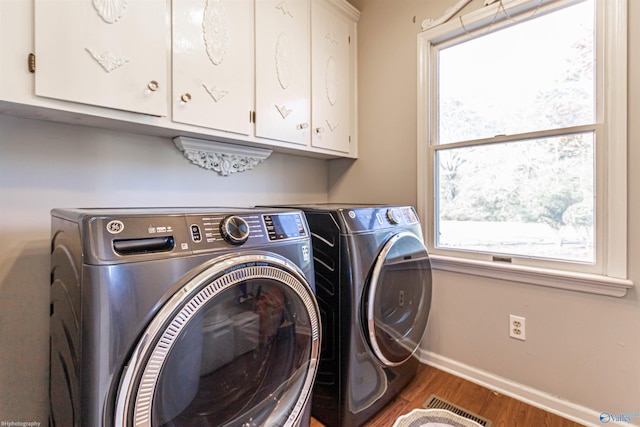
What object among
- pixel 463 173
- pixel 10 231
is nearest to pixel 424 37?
pixel 463 173

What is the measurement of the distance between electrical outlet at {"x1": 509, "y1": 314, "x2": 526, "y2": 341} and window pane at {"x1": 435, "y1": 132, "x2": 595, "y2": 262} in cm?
35

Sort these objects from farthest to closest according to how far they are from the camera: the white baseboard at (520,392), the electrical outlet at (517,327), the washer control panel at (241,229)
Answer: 1. the electrical outlet at (517,327)
2. the white baseboard at (520,392)
3. the washer control panel at (241,229)

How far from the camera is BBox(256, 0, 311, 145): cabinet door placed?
1.53m

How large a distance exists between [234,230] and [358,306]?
612 mm

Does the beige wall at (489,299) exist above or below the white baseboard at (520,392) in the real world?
above

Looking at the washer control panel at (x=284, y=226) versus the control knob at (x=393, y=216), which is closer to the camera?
the washer control panel at (x=284, y=226)

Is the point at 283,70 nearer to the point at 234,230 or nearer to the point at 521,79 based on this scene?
the point at 234,230

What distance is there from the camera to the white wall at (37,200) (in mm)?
1114

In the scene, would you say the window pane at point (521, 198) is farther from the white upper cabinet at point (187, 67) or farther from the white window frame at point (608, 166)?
the white upper cabinet at point (187, 67)

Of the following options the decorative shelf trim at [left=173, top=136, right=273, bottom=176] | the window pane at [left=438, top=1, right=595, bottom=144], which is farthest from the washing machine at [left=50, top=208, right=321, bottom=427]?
the window pane at [left=438, top=1, right=595, bottom=144]

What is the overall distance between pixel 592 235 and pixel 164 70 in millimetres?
2005

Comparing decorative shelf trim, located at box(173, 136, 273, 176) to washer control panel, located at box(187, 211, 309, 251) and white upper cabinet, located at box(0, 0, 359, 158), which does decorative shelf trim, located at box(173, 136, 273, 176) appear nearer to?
white upper cabinet, located at box(0, 0, 359, 158)

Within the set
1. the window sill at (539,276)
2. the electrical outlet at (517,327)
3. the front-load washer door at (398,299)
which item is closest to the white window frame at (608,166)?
the window sill at (539,276)

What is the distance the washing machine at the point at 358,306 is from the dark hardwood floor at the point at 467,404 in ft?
0.28
